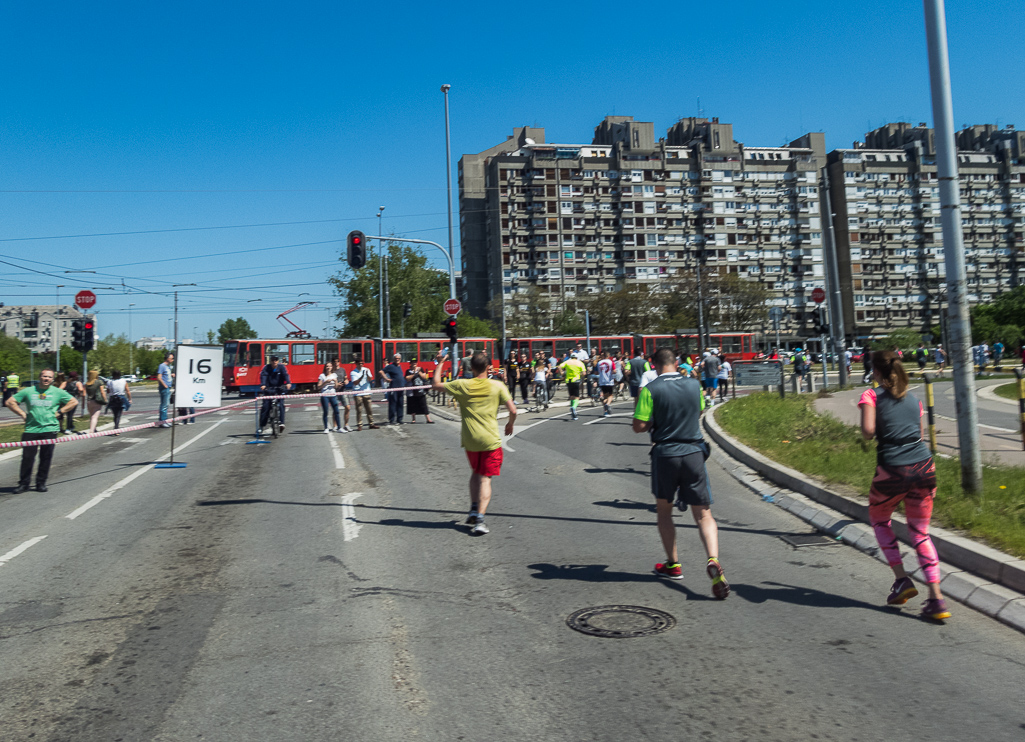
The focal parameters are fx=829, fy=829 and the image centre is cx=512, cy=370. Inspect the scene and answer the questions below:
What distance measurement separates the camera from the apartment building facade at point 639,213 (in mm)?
108062

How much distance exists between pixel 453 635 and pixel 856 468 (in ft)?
22.3

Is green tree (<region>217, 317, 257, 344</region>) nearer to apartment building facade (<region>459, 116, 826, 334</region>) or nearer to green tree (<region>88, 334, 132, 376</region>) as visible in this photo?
green tree (<region>88, 334, 132, 376</region>)

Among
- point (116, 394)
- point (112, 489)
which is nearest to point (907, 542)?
point (112, 489)

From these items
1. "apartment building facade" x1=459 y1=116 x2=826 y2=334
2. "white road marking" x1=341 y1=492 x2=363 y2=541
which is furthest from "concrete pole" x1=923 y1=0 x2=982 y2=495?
"apartment building facade" x1=459 y1=116 x2=826 y2=334

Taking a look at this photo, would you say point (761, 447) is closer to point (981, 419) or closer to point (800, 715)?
point (981, 419)

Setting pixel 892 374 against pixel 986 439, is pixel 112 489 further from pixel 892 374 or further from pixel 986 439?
pixel 986 439

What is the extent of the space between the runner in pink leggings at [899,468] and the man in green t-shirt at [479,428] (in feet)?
11.8

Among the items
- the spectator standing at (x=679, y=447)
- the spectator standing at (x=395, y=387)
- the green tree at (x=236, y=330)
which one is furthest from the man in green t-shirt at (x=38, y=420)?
the green tree at (x=236, y=330)

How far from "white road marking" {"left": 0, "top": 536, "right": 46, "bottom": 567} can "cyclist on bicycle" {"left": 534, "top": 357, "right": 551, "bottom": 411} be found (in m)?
18.2

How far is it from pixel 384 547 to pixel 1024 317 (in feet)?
271

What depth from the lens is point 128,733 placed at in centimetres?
375

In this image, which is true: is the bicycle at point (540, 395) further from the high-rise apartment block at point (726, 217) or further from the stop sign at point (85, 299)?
the high-rise apartment block at point (726, 217)

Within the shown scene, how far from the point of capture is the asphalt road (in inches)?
152

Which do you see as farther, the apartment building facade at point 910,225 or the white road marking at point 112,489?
the apartment building facade at point 910,225
